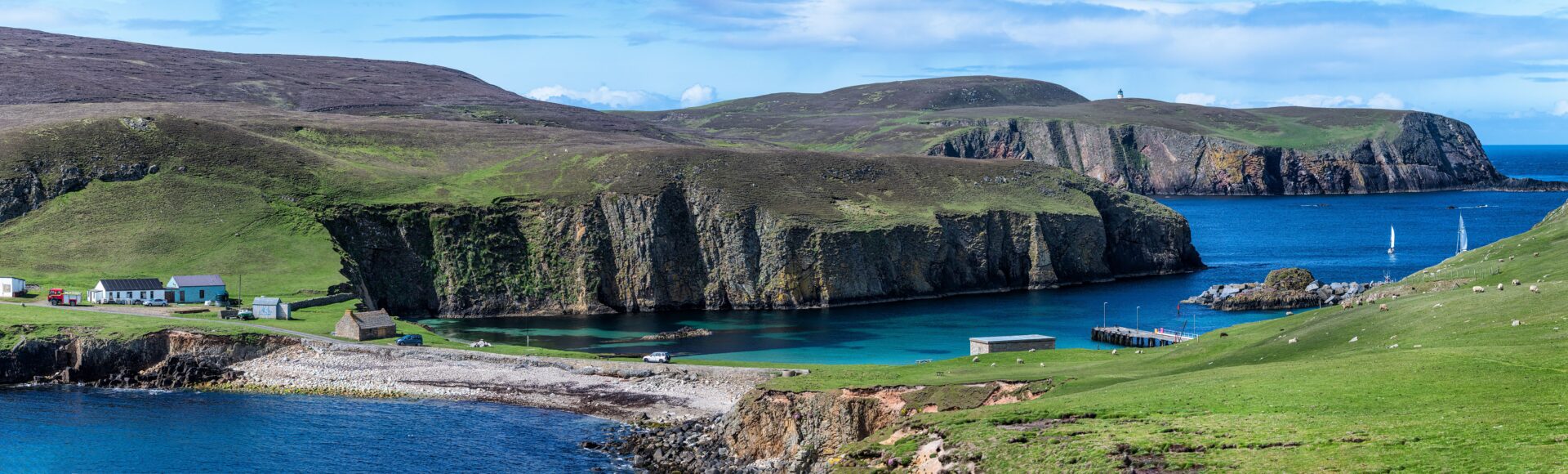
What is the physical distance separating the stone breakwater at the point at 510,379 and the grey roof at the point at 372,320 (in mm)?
2977

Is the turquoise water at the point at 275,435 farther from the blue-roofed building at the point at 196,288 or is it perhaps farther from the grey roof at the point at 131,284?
the blue-roofed building at the point at 196,288

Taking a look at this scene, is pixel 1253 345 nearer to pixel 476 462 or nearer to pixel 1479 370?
pixel 1479 370

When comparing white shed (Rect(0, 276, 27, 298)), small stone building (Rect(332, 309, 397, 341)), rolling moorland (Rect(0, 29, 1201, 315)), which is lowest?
small stone building (Rect(332, 309, 397, 341))

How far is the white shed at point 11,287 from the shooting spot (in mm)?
96250

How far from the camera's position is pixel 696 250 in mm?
129750

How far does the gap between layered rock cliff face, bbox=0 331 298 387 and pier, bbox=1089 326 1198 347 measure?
6101cm

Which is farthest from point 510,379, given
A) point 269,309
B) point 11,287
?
point 11,287

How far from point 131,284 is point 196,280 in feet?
14.6

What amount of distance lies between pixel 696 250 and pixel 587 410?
59.5 metres

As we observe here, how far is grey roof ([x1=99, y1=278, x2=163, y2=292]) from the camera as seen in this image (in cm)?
9581

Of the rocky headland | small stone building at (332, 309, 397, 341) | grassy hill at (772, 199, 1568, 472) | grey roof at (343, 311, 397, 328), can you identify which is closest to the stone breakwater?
small stone building at (332, 309, 397, 341)

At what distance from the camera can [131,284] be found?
96.9 metres

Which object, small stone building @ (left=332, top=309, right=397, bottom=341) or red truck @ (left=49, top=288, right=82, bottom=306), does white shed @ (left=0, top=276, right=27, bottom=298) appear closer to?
red truck @ (left=49, top=288, right=82, bottom=306)

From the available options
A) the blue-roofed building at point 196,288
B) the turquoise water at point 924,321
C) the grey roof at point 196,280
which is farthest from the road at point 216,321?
the turquoise water at point 924,321
